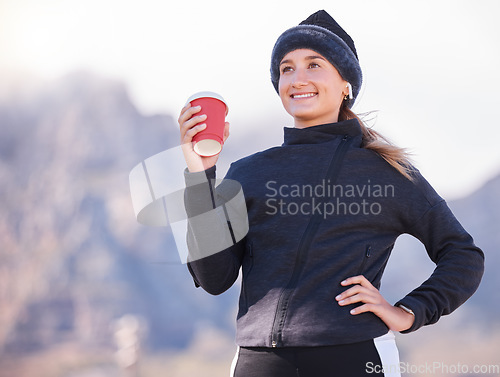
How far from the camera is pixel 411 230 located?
1308 millimetres

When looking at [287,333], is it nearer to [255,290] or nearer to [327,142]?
[255,290]

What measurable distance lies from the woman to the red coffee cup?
0.02 m

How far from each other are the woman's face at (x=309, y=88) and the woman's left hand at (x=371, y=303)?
44cm

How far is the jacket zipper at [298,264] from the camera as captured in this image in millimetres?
1140

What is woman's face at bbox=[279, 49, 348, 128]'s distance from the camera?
141 cm

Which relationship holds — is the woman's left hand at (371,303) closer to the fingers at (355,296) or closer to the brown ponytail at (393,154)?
the fingers at (355,296)

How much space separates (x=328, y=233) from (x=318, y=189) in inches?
4.3

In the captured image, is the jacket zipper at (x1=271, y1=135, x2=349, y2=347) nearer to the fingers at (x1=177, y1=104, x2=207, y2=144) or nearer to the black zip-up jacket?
the black zip-up jacket

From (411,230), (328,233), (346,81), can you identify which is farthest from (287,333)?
(346,81)

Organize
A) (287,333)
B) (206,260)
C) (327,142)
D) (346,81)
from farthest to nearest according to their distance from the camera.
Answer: (346,81) < (327,142) < (206,260) < (287,333)

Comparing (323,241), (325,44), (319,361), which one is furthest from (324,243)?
(325,44)

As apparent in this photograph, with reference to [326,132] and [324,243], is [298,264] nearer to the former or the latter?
[324,243]

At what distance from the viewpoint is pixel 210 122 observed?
1.17 m

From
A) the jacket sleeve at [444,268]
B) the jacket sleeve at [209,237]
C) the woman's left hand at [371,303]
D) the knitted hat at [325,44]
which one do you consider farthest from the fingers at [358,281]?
the knitted hat at [325,44]
